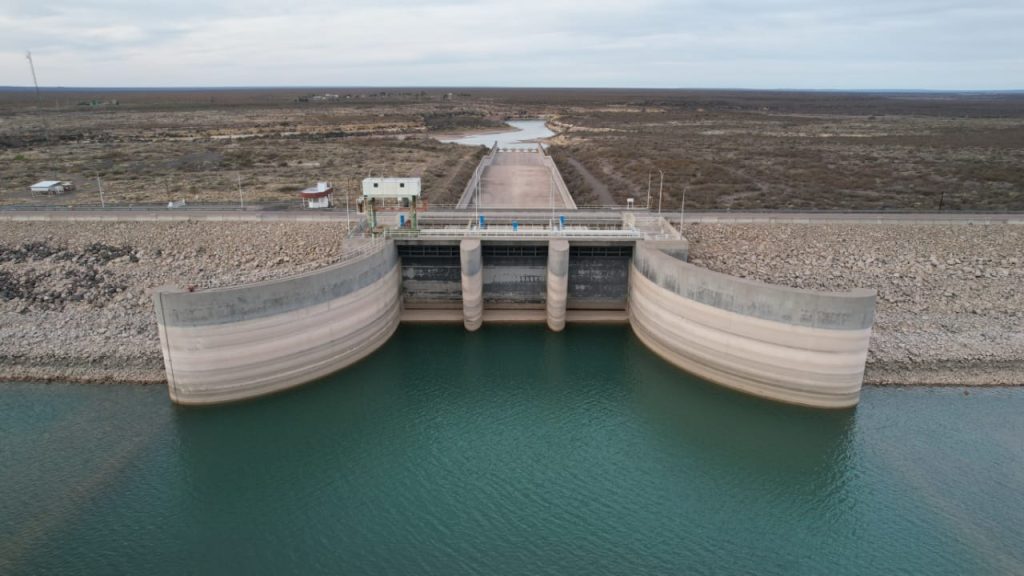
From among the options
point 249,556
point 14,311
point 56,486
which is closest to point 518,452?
point 249,556

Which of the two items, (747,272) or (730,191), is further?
(730,191)

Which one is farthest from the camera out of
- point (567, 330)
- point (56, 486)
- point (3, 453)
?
point (567, 330)

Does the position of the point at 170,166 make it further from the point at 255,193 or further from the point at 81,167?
the point at 255,193

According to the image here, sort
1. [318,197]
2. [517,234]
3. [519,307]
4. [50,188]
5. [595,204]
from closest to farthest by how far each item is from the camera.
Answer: [517,234], [519,307], [318,197], [50,188], [595,204]

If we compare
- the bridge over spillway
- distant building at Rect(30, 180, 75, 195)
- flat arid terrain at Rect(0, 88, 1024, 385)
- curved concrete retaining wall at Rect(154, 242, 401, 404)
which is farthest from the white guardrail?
distant building at Rect(30, 180, 75, 195)

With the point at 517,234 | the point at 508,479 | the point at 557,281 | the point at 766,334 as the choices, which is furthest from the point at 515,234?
the point at 508,479

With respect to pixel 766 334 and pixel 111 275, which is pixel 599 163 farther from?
pixel 111 275

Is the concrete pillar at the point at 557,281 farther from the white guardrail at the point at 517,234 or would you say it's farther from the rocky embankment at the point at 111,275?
the rocky embankment at the point at 111,275

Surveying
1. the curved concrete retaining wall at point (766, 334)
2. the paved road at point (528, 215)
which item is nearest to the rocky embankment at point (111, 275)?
Answer: the paved road at point (528, 215)
